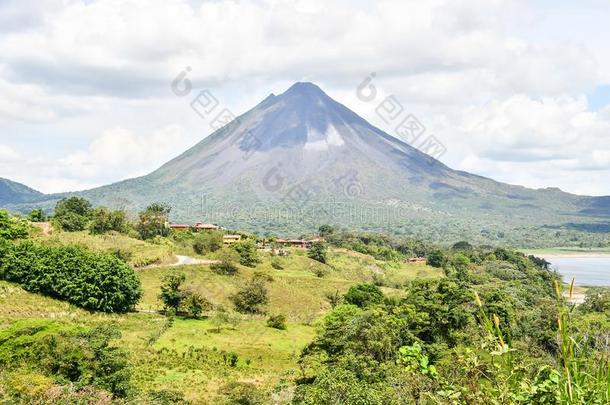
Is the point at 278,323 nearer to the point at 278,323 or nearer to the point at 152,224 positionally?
the point at 278,323

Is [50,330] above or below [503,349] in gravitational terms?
below

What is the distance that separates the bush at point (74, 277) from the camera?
37875 millimetres

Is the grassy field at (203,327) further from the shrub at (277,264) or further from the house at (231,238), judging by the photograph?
the house at (231,238)

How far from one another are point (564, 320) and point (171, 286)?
39.6 m

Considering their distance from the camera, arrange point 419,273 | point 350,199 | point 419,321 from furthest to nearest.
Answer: point 350,199 → point 419,273 → point 419,321

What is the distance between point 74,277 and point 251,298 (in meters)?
13.8

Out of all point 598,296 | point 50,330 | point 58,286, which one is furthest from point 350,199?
point 50,330

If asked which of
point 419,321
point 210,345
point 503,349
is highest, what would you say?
point 503,349

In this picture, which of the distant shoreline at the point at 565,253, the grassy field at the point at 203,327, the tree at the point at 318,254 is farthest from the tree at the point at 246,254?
the distant shoreline at the point at 565,253

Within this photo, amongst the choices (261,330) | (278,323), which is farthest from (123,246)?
(278,323)

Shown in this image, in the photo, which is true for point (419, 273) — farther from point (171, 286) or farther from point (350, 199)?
point (350, 199)

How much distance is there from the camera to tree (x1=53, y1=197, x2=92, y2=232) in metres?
60.7

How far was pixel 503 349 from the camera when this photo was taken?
3.43m

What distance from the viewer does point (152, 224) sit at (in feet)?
227
